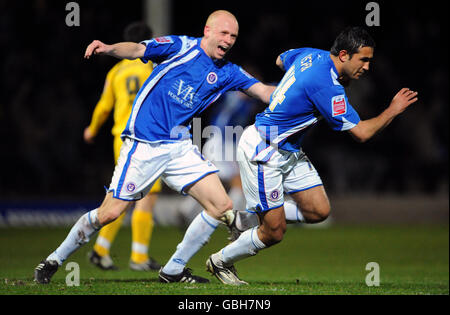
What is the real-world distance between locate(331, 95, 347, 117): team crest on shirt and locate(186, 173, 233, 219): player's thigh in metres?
1.15

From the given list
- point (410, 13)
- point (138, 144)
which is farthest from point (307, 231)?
point (138, 144)

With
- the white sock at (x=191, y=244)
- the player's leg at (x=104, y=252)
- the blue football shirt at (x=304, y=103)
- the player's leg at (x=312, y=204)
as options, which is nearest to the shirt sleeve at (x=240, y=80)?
the blue football shirt at (x=304, y=103)

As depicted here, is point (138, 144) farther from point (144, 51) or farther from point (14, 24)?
point (14, 24)

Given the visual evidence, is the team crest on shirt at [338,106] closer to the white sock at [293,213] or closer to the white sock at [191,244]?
the white sock at [293,213]

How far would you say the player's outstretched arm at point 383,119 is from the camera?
581 cm

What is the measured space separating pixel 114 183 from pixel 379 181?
966cm

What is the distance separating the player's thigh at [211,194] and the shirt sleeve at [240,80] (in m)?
0.81

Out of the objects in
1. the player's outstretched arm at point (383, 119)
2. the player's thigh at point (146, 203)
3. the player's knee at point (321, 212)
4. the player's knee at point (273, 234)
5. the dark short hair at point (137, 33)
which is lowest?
the player's thigh at point (146, 203)

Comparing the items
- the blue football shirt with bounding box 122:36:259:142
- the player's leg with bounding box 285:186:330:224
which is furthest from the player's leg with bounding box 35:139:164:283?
the player's leg with bounding box 285:186:330:224

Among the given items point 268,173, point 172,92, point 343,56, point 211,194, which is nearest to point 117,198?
point 211,194

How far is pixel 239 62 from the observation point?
1579cm

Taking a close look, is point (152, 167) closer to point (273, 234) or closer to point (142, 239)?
point (273, 234)

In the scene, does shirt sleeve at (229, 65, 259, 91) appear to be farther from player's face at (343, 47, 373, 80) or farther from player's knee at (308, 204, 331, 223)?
player's knee at (308, 204, 331, 223)

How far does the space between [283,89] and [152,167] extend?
1249 millimetres
